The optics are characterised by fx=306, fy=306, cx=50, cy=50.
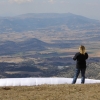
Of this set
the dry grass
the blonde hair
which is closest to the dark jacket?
the blonde hair

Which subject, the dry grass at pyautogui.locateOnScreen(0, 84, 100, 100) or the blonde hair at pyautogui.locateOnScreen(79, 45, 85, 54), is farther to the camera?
the blonde hair at pyautogui.locateOnScreen(79, 45, 85, 54)

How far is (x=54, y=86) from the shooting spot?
45.5 feet

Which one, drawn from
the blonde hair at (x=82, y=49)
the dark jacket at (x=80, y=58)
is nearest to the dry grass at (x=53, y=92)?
the dark jacket at (x=80, y=58)

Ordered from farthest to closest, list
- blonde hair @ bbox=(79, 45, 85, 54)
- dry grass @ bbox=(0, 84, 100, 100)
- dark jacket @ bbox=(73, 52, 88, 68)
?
dark jacket @ bbox=(73, 52, 88, 68)
blonde hair @ bbox=(79, 45, 85, 54)
dry grass @ bbox=(0, 84, 100, 100)

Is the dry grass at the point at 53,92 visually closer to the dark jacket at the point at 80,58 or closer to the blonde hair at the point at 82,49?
the dark jacket at the point at 80,58

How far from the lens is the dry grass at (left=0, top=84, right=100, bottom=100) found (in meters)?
11.8

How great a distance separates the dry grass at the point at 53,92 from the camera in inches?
466

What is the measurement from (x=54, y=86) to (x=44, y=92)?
1.15m

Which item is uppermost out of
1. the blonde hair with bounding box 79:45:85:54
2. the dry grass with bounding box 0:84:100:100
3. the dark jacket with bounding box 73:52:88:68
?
the blonde hair with bounding box 79:45:85:54

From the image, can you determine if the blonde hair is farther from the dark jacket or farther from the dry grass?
the dry grass

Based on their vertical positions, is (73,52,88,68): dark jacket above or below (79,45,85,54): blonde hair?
below

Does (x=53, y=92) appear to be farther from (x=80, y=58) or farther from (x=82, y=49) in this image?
(x=82, y=49)

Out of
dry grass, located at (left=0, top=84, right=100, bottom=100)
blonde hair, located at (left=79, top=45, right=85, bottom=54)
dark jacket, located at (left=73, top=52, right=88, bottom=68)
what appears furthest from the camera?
dark jacket, located at (left=73, top=52, right=88, bottom=68)

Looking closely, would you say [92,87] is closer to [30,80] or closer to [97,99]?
[97,99]
